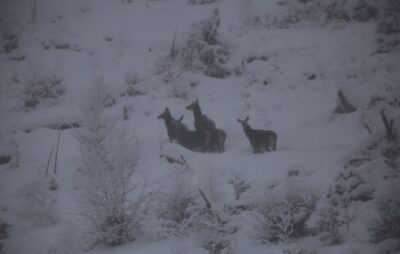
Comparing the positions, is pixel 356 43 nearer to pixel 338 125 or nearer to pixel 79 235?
pixel 338 125

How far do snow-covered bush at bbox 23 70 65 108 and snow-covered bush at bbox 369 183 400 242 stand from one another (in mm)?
12576

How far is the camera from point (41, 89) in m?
15.3

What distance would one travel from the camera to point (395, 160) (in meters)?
6.91

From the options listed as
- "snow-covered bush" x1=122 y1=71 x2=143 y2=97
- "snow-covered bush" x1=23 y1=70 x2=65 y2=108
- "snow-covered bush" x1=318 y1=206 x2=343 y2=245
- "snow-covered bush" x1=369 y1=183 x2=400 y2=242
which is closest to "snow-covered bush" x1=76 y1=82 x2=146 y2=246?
"snow-covered bush" x1=318 y1=206 x2=343 y2=245

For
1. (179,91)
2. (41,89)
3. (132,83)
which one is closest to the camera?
(179,91)

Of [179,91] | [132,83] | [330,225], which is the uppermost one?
[132,83]

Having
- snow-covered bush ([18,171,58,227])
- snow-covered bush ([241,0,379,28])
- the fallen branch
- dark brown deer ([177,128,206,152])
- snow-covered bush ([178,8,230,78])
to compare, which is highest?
snow-covered bush ([241,0,379,28])

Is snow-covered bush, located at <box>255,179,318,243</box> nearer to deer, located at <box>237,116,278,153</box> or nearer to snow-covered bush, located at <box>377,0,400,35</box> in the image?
deer, located at <box>237,116,278,153</box>

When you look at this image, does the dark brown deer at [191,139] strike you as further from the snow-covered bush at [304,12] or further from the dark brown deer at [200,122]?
the snow-covered bush at [304,12]

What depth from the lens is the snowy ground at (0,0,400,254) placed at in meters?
8.16

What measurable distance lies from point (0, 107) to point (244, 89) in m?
9.01

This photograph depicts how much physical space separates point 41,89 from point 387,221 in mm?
13431

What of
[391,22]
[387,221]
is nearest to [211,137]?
[387,221]

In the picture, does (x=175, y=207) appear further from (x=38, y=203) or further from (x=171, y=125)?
(x=171, y=125)
